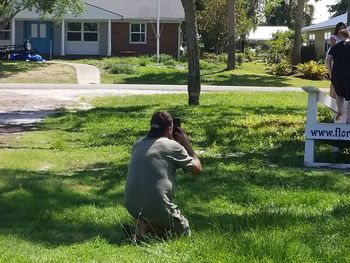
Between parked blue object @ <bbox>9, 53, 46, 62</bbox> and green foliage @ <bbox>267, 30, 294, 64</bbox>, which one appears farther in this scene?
green foliage @ <bbox>267, 30, 294, 64</bbox>

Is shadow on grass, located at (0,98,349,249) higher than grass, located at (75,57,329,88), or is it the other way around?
grass, located at (75,57,329,88)

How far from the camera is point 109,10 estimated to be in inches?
1812

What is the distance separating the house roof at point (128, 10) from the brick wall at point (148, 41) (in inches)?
34.7

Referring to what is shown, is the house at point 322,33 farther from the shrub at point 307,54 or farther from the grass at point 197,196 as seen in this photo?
the grass at point 197,196

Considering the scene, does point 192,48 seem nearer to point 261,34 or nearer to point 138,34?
point 138,34

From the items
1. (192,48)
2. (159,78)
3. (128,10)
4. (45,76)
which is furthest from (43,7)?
(192,48)

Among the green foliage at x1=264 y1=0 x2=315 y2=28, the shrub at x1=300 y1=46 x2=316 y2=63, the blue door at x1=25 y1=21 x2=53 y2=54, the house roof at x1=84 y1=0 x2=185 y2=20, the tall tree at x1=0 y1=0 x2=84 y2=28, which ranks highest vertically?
the green foliage at x1=264 y1=0 x2=315 y2=28

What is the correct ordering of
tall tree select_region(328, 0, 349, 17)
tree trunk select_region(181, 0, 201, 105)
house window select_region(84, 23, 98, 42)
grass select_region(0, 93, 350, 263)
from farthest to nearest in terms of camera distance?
tall tree select_region(328, 0, 349, 17), house window select_region(84, 23, 98, 42), tree trunk select_region(181, 0, 201, 105), grass select_region(0, 93, 350, 263)

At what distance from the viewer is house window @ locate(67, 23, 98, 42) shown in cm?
4608

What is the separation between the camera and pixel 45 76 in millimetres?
31109

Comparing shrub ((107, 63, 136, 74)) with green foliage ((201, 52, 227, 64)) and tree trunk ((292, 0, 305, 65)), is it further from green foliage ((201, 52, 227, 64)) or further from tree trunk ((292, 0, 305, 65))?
green foliage ((201, 52, 227, 64))

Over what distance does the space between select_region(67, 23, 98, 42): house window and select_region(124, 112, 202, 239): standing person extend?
136 feet

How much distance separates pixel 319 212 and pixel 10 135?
8591mm

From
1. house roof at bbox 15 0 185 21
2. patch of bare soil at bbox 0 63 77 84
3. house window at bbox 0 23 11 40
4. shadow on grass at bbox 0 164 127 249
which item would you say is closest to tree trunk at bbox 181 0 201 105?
shadow on grass at bbox 0 164 127 249
